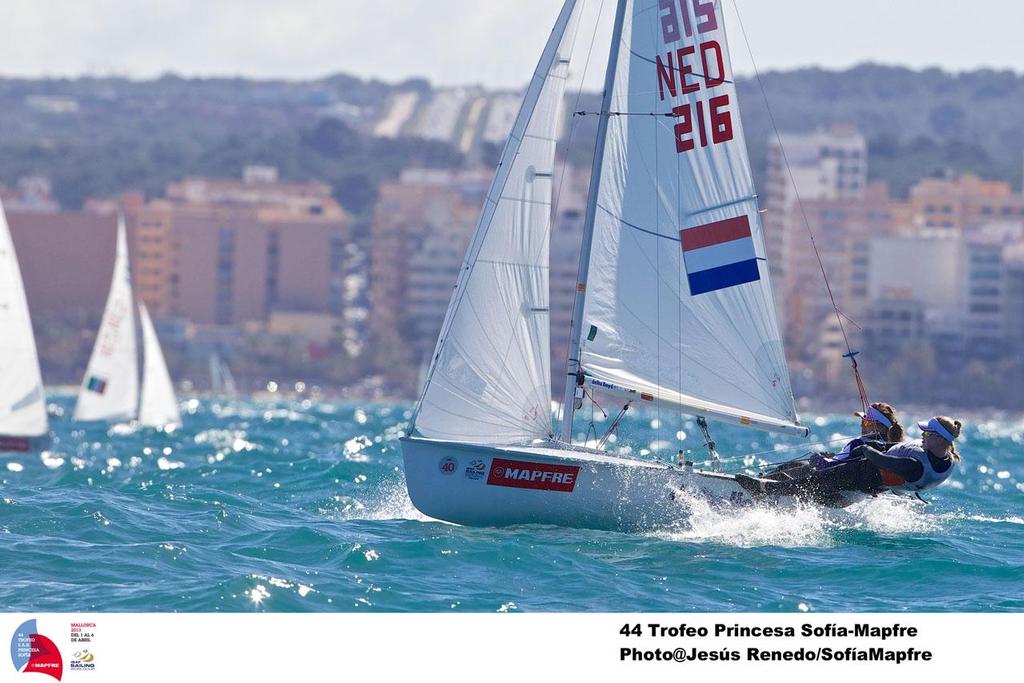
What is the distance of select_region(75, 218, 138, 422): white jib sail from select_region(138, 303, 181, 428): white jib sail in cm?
35

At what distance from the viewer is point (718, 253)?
59.3 ft

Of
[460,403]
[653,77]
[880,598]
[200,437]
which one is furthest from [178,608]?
[200,437]

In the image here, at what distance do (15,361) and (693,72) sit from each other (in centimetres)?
1388

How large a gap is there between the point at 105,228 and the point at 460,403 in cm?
11756

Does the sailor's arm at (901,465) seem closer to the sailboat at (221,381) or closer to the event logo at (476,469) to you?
the event logo at (476,469)

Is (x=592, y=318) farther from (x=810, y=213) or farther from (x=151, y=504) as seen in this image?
(x=810, y=213)

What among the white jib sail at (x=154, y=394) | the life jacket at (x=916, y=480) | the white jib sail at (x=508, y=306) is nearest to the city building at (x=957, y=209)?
the white jib sail at (x=154, y=394)

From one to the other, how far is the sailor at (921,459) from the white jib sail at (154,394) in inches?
1149

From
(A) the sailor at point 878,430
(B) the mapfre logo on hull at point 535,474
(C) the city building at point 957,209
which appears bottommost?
(C) the city building at point 957,209

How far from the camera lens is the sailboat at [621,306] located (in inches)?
680

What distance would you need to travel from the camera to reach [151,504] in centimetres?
1888

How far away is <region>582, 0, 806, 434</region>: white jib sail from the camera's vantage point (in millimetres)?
17781
